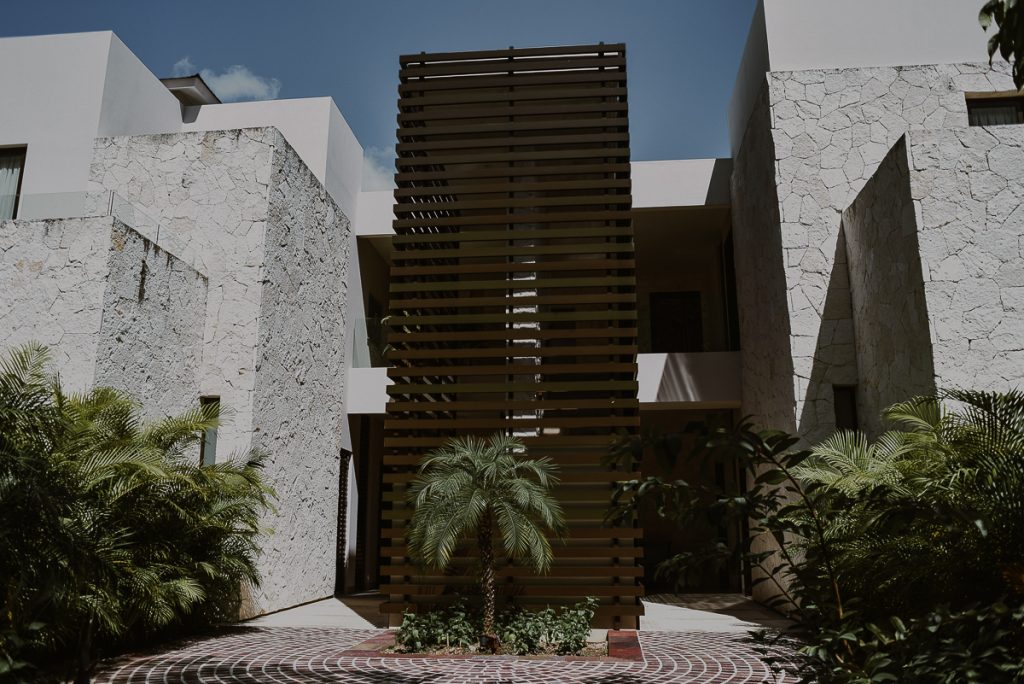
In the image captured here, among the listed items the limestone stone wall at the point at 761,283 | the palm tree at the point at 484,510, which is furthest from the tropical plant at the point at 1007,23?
the limestone stone wall at the point at 761,283

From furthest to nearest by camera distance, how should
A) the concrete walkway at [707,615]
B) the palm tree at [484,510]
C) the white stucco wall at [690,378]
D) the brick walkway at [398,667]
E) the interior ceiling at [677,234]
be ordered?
the interior ceiling at [677,234], the white stucco wall at [690,378], the concrete walkway at [707,615], the palm tree at [484,510], the brick walkway at [398,667]

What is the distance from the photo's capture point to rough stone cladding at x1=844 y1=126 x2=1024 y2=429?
24.2 ft

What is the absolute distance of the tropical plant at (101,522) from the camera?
3.79 metres

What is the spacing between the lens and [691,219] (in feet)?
44.8

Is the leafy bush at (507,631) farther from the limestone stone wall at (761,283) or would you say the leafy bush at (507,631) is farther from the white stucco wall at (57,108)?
the white stucco wall at (57,108)

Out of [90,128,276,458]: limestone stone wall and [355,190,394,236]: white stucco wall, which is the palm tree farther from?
[355,190,394,236]: white stucco wall

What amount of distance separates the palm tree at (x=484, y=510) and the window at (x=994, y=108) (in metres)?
7.55

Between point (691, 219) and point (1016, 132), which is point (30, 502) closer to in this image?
point (1016, 132)

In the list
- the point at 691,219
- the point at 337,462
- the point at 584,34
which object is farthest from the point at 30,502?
the point at 691,219

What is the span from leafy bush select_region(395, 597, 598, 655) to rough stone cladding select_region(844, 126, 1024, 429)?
4292 mm

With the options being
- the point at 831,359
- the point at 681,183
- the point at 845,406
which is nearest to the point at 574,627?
the point at 845,406

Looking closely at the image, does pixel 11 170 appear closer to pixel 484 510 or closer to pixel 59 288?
pixel 59 288

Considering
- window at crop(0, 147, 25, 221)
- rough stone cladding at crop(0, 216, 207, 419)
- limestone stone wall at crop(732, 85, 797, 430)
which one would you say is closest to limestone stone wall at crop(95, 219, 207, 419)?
rough stone cladding at crop(0, 216, 207, 419)

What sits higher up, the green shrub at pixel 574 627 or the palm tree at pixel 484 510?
the palm tree at pixel 484 510
